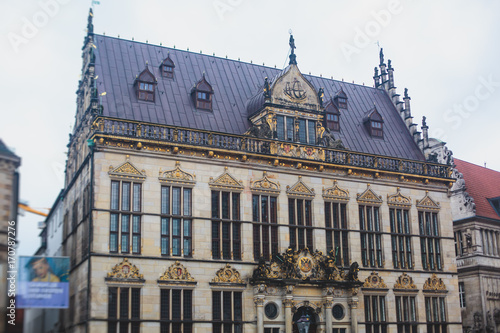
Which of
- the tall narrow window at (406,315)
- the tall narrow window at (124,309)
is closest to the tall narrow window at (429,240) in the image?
the tall narrow window at (406,315)

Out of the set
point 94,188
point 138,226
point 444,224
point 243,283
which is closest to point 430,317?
point 444,224

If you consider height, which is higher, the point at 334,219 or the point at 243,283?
the point at 334,219

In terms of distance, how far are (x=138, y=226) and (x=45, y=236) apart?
24.4 metres

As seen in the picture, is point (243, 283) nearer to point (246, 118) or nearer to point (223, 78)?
point (246, 118)

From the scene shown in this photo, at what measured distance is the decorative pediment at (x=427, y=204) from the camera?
147 ft

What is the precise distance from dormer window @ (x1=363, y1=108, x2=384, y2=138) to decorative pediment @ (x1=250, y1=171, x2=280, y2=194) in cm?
1007

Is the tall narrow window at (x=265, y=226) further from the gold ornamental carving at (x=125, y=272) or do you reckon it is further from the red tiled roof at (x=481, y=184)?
the red tiled roof at (x=481, y=184)

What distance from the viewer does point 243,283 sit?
123 ft

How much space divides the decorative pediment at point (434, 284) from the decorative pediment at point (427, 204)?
4243 millimetres

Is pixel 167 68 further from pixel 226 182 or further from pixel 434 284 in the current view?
pixel 434 284

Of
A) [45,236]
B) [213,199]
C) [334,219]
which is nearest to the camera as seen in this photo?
[213,199]

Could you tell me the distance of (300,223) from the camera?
40.6m

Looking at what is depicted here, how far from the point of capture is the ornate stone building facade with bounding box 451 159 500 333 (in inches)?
1992

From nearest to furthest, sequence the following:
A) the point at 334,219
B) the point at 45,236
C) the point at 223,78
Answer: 1. the point at 334,219
2. the point at 223,78
3. the point at 45,236
